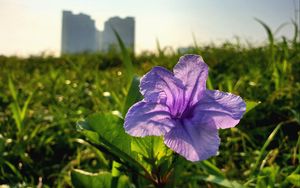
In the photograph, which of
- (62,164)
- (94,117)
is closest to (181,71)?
(94,117)

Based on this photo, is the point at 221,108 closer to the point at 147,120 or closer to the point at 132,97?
the point at 147,120

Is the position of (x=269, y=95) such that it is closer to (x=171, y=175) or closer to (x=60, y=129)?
(x=60, y=129)

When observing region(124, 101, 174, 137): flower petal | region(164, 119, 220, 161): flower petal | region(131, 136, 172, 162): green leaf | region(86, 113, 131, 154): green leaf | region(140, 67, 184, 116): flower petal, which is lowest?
region(131, 136, 172, 162): green leaf

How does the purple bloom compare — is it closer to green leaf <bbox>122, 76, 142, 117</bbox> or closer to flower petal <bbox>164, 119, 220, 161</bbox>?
flower petal <bbox>164, 119, 220, 161</bbox>

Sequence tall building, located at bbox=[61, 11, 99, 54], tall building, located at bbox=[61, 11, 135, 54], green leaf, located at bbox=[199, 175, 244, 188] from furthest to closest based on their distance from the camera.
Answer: tall building, located at bbox=[61, 11, 99, 54] < tall building, located at bbox=[61, 11, 135, 54] < green leaf, located at bbox=[199, 175, 244, 188]

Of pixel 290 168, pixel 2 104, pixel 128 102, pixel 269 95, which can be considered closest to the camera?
pixel 128 102

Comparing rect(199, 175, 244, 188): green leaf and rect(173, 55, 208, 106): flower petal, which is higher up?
rect(173, 55, 208, 106): flower petal

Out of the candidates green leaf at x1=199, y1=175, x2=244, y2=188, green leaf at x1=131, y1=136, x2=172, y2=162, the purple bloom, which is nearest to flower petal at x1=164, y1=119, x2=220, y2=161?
the purple bloom
